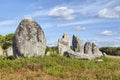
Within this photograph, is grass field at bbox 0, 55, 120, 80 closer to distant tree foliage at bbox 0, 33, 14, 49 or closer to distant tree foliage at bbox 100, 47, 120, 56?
distant tree foliage at bbox 100, 47, 120, 56

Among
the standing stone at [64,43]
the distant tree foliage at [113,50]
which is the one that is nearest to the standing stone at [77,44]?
the standing stone at [64,43]

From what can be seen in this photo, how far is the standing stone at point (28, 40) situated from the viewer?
3400 centimetres

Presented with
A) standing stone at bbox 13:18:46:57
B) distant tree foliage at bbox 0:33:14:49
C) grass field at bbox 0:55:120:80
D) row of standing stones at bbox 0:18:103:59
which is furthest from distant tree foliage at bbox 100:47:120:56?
grass field at bbox 0:55:120:80

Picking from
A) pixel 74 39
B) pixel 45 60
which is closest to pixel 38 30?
pixel 45 60

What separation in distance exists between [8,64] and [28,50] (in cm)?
676

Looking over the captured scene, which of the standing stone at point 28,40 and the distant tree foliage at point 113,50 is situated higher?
the standing stone at point 28,40

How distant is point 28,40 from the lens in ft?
113

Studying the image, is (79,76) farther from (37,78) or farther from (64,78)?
(37,78)

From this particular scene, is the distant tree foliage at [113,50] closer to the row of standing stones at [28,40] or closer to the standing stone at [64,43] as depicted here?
the standing stone at [64,43]

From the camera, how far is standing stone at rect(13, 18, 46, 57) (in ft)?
112

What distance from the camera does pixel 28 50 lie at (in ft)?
112

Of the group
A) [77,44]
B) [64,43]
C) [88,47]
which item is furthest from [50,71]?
[88,47]

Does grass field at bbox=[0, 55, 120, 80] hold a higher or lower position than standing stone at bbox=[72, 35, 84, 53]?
lower

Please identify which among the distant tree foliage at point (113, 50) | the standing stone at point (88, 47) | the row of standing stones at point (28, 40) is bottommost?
the distant tree foliage at point (113, 50)
